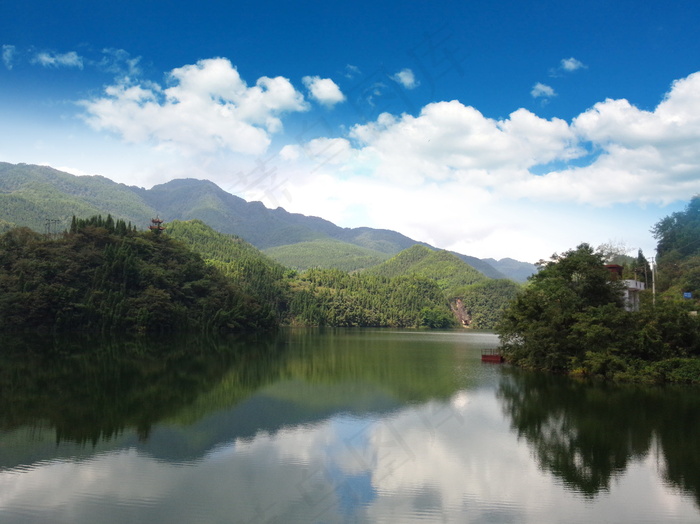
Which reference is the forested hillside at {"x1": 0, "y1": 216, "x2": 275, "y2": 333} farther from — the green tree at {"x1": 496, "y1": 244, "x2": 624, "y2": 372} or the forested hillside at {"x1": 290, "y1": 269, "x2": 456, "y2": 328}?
the green tree at {"x1": 496, "y1": 244, "x2": 624, "y2": 372}

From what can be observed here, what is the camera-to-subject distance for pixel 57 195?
189250 mm

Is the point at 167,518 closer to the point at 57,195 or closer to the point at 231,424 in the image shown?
the point at 231,424

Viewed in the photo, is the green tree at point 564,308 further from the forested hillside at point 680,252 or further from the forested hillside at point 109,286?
the forested hillside at point 109,286

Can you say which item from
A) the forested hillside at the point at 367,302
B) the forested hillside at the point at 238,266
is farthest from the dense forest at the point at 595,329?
the forested hillside at the point at 367,302

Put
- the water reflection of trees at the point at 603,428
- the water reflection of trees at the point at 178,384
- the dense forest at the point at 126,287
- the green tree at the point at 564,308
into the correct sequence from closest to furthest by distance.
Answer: the water reflection of trees at the point at 603,428
the water reflection of trees at the point at 178,384
the green tree at the point at 564,308
the dense forest at the point at 126,287

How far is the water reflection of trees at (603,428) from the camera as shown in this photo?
13070 millimetres

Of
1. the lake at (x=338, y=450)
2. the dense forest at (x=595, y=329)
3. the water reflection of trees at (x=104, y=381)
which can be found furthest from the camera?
the dense forest at (x=595, y=329)

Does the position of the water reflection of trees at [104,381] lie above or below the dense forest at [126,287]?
below

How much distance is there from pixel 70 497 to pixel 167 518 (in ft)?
7.91

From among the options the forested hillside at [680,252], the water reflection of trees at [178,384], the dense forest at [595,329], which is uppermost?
the forested hillside at [680,252]

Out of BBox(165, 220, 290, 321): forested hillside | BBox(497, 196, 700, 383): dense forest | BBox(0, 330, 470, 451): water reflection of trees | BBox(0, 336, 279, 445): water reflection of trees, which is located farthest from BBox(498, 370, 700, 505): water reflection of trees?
BBox(165, 220, 290, 321): forested hillside

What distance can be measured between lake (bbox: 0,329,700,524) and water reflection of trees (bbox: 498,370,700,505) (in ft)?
0.25

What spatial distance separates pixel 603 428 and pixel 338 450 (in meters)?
9.03

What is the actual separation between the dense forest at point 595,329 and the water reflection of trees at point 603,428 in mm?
2487
